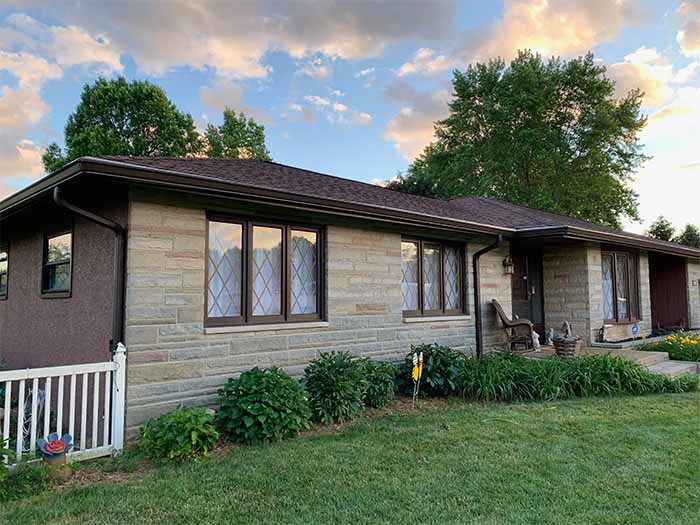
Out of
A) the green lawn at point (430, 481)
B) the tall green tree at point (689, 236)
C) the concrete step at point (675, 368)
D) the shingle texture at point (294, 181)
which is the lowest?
the green lawn at point (430, 481)

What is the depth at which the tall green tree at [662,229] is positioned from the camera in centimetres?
2672

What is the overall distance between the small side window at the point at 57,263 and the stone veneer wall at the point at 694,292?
15.4 metres

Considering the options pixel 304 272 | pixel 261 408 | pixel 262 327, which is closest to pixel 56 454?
pixel 261 408

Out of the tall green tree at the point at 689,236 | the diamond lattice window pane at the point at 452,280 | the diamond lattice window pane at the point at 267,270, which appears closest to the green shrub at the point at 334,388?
the diamond lattice window pane at the point at 267,270

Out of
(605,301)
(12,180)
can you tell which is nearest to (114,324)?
(605,301)

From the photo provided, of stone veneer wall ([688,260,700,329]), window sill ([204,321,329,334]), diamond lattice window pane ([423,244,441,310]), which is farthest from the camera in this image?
stone veneer wall ([688,260,700,329])

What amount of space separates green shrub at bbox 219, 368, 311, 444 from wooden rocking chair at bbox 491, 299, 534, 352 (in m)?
4.68

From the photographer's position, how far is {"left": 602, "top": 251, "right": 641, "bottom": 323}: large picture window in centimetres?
984

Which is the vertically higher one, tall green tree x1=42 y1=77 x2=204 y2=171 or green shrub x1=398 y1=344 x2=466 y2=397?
tall green tree x1=42 y1=77 x2=204 y2=171

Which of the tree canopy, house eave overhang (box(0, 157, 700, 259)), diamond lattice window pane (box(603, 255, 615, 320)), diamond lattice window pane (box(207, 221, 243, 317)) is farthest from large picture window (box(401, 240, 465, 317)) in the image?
the tree canopy

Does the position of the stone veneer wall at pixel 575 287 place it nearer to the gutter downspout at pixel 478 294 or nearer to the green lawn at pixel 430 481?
the gutter downspout at pixel 478 294

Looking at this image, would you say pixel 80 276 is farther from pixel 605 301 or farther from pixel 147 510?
pixel 605 301

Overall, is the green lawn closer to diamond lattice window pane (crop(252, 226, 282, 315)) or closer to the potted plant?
the potted plant

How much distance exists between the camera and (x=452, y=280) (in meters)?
7.71
